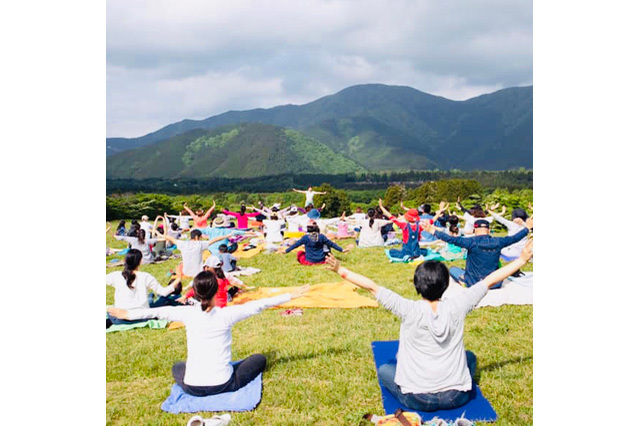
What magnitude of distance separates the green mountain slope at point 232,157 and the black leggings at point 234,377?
70.1 m

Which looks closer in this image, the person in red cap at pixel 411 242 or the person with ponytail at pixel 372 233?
the person in red cap at pixel 411 242

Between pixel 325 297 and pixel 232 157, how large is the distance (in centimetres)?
7769

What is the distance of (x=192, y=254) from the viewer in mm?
8586


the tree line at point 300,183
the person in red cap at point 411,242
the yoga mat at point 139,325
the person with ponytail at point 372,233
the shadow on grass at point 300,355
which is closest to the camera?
the shadow on grass at point 300,355

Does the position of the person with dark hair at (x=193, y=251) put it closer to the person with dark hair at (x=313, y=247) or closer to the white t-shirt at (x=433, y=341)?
the person with dark hair at (x=313, y=247)

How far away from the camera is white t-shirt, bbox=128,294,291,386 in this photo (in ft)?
13.9

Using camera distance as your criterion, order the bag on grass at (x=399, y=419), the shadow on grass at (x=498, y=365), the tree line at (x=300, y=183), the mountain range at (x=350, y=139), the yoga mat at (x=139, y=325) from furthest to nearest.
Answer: the mountain range at (x=350, y=139)
the tree line at (x=300, y=183)
the yoga mat at (x=139, y=325)
the shadow on grass at (x=498, y=365)
the bag on grass at (x=399, y=419)

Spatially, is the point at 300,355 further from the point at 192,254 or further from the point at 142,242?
the point at 142,242

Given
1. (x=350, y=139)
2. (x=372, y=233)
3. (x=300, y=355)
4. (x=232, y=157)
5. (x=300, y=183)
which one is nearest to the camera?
(x=300, y=355)

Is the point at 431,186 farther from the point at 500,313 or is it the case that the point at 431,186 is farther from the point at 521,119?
the point at 521,119

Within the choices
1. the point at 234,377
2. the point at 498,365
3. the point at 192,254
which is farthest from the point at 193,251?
the point at 498,365

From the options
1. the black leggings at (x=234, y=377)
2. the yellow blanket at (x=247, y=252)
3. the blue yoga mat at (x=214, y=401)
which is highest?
the yellow blanket at (x=247, y=252)

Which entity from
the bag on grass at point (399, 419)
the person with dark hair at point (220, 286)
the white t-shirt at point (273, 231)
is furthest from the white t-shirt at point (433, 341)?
the white t-shirt at point (273, 231)

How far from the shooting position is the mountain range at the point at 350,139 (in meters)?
82.1
